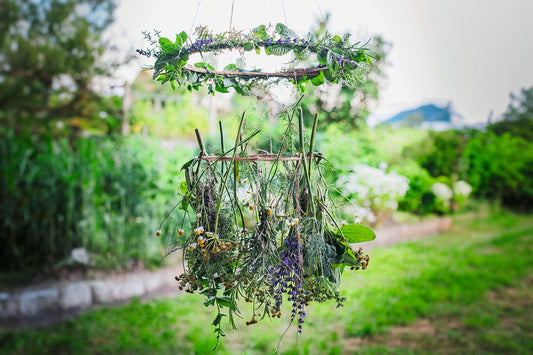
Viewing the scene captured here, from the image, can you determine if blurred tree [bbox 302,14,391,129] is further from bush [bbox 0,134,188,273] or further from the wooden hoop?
the wooden hoop

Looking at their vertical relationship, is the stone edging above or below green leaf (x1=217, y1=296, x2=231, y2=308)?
below

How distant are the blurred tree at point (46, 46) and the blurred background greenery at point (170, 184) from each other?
15 mm

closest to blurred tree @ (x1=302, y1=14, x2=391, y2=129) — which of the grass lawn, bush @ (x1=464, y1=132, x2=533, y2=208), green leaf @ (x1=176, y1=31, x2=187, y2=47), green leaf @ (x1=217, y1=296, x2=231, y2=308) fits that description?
the grass lawn

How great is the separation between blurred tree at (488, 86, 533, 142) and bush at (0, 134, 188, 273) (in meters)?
3.97

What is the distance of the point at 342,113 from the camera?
3008 mm

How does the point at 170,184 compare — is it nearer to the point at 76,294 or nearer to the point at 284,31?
the point at 76,294

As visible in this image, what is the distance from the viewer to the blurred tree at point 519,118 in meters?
4.67

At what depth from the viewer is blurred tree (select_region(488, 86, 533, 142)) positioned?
184 inches

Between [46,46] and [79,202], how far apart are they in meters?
2.52

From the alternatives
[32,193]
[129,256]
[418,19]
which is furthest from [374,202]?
[32,193]

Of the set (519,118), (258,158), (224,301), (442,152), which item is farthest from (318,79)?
(519,118)

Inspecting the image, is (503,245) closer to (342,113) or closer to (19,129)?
(342,113)

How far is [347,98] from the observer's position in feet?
9.87

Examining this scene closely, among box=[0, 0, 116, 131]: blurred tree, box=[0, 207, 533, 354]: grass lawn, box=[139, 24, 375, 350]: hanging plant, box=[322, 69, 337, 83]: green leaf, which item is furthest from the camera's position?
box=[0, 0, 116, 131]: blurred tree
